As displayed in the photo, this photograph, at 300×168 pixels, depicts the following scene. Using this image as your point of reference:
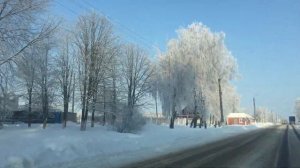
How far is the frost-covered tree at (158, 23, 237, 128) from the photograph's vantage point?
6131 cm

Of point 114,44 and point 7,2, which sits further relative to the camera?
point 114,44

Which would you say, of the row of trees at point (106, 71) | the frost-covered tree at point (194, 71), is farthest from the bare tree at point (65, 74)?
the frost-covered tree at point (194, 71)

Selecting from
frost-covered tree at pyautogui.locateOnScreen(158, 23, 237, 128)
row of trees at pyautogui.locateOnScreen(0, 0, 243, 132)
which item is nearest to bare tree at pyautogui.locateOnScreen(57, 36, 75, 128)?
row of trees at pyautogui.locateOnScreen(0, 0, 243, 132)

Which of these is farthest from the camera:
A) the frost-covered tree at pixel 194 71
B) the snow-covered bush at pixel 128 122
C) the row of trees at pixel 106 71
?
the frost-covered tree at pixel 194 71

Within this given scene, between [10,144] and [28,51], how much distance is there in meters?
5.25

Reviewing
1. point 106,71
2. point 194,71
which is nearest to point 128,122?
point 106,71

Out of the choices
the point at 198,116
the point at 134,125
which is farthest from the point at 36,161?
the point at 198,116

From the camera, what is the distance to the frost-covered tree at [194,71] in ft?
201

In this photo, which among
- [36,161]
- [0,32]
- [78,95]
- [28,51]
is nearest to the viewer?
[36,161]

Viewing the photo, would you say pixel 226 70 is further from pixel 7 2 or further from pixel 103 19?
pixel 7 2

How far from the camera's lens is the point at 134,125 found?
43531 millimetres

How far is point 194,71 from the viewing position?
202ft

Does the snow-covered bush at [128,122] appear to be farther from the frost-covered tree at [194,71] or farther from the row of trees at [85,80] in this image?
the frost-covered tree at [194,71]

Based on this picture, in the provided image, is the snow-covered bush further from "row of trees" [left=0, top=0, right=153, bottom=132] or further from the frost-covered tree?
the frost-covered tree
